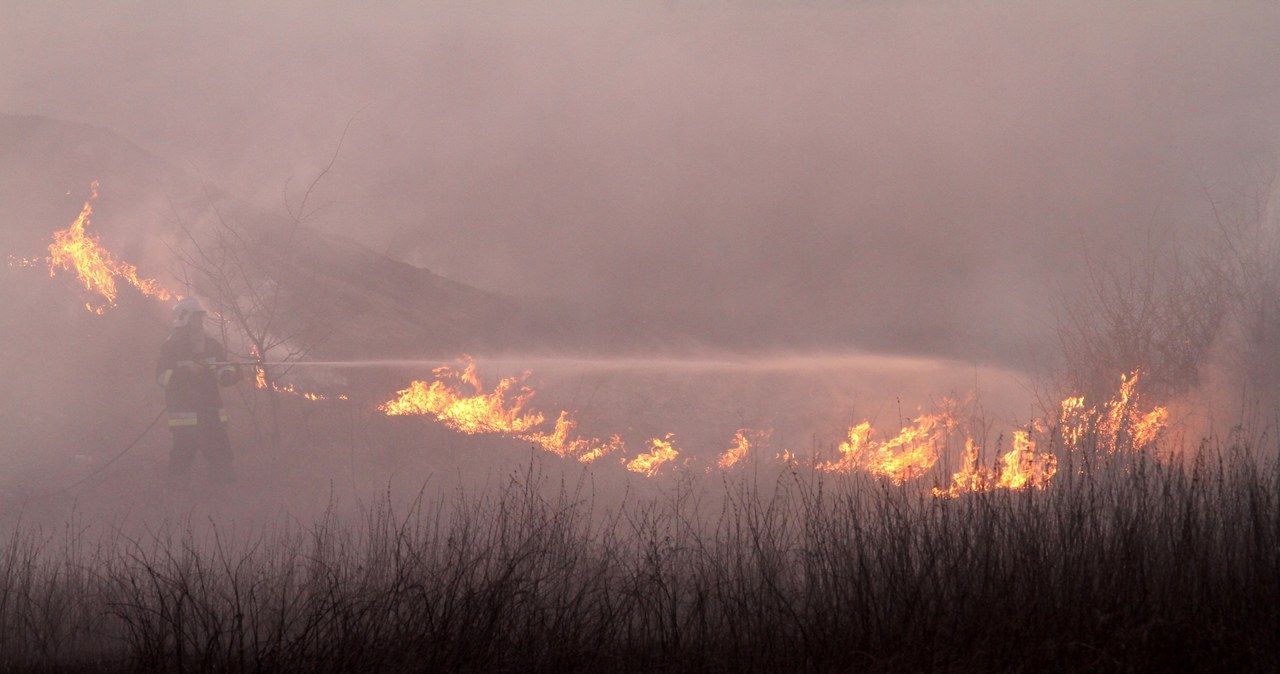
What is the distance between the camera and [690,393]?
67.1 feet

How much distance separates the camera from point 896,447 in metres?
18.9

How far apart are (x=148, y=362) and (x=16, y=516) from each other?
5087 millimetres

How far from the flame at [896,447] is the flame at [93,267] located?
1503 cm

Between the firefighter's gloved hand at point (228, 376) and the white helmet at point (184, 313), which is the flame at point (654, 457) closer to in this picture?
the firefighter's gloved hand at point (228, 376)

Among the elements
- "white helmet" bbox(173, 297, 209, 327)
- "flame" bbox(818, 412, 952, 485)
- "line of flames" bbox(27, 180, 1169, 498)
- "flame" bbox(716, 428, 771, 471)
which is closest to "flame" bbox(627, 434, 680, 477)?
"line of flames" bbox(27, 180, 1169, 498)

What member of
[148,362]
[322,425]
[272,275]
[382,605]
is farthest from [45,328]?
[382,605]

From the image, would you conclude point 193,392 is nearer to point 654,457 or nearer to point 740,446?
point 654,457

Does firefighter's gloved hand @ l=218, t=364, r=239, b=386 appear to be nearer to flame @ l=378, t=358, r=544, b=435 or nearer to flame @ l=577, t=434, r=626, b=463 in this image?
flame @ l=378, t=358, r=544, b=435

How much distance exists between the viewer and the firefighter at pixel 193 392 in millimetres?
15008

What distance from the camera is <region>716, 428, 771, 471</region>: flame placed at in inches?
750

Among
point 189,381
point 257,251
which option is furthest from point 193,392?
point 257,251

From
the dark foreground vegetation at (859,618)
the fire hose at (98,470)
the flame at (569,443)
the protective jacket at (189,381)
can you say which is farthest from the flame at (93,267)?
the dark foreground vegetation at (859,618)

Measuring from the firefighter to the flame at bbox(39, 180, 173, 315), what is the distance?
5.87 m

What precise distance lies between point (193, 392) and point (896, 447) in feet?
42.8
